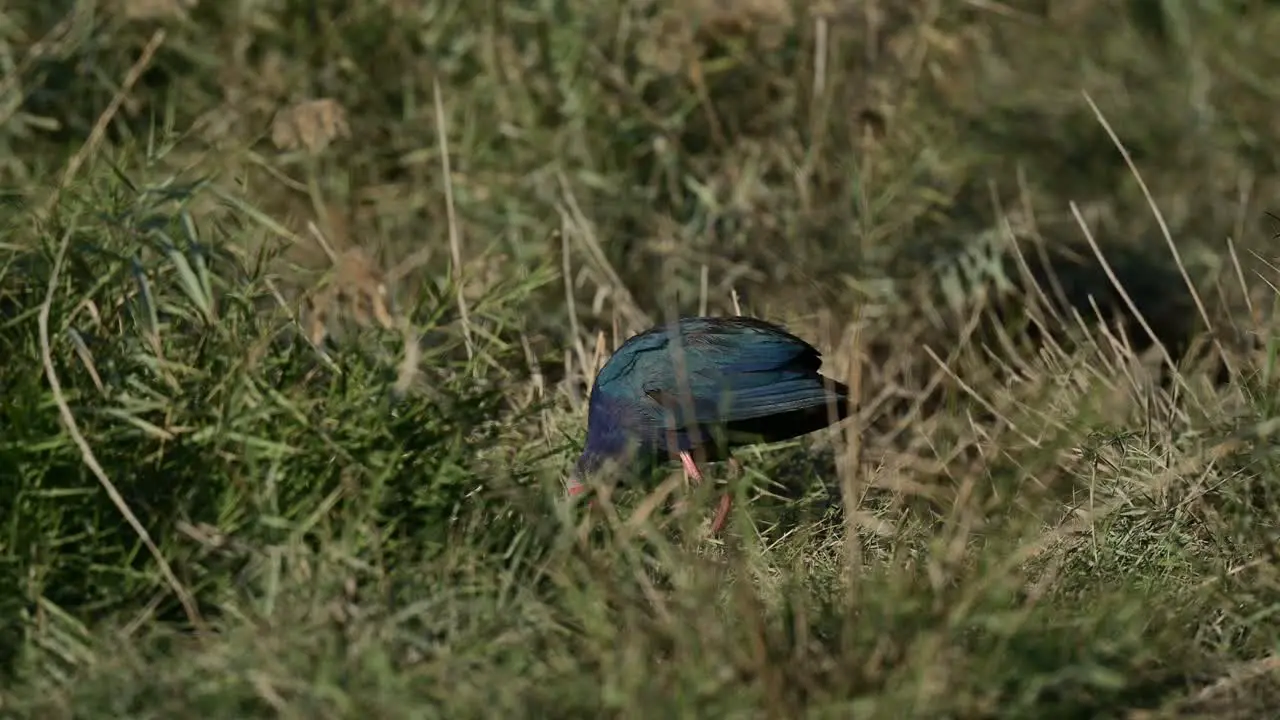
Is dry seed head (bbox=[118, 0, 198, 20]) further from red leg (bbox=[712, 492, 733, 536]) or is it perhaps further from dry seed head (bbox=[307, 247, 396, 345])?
red leg (bbox=[712, 492, 733, 536])

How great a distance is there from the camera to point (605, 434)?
3.72m

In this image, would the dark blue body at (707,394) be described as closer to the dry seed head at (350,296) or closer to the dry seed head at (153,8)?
the dry seed head at (350,296)

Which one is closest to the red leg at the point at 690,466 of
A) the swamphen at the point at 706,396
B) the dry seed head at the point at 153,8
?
the swamphen at the point at 706,396

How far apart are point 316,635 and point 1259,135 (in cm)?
419

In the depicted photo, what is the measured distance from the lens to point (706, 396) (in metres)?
3.71

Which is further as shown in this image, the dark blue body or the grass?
the dark blue body

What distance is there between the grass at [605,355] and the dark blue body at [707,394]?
133mm

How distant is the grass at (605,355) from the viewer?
269 centimetres

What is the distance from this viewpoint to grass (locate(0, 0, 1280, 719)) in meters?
2.69

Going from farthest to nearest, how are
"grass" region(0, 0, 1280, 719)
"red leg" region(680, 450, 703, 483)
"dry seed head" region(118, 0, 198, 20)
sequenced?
"dry seed head" region(118, 0, 198, 20) < "red leg" region(680, 450, 703, 483) < "grass" region(0, 0, 1280, 719)

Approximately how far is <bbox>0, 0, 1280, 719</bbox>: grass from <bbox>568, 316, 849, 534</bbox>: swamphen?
0.12 meters

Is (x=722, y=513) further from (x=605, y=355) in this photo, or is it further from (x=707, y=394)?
(x=605, y=355)

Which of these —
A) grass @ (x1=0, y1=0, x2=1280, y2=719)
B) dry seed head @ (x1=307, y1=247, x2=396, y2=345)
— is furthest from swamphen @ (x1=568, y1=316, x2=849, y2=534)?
dry seed head @ (x1=307, y1=247, x2=396, y2=345)

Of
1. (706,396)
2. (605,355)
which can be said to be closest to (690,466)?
(706,396)
